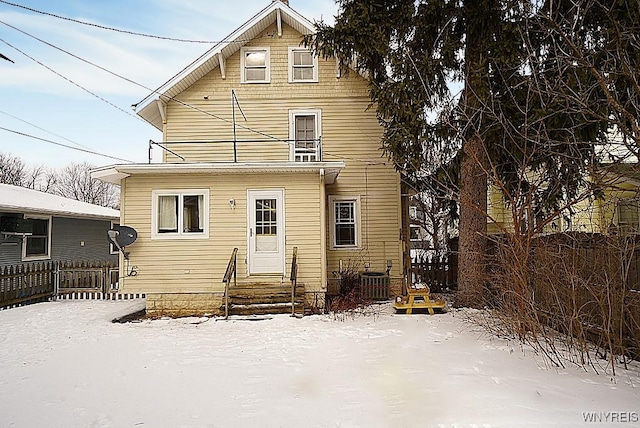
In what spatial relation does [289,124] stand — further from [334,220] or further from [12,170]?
[12,170]

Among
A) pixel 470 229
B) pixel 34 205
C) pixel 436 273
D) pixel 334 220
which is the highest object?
pixel 34 205

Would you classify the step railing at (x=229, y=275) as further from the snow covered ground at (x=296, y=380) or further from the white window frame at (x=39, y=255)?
the white window frame at (x=39, y=255)

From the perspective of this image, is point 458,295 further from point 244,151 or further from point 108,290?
point 108,290

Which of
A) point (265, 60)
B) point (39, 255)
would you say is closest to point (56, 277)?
point (39, 255)

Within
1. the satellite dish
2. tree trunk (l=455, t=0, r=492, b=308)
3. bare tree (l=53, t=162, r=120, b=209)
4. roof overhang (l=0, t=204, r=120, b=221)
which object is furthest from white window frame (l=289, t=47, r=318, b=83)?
bare tree (l=53, t=162, r=120, b=209)

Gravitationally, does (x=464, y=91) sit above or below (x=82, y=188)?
below

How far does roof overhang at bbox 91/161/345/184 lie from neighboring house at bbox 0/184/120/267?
5722 millimetres

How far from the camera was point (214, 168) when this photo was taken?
33.2 ft

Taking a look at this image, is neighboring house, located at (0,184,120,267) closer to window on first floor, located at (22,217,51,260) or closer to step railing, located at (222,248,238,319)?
window on first floor, located at (22,217,51,260)

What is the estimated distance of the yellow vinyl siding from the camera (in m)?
10.4

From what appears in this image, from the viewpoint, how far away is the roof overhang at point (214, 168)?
32.8 ft

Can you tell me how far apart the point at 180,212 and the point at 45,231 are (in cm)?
887

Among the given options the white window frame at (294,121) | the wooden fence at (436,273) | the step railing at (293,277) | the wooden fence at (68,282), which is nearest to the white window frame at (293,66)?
the white window frame at (294,121)
